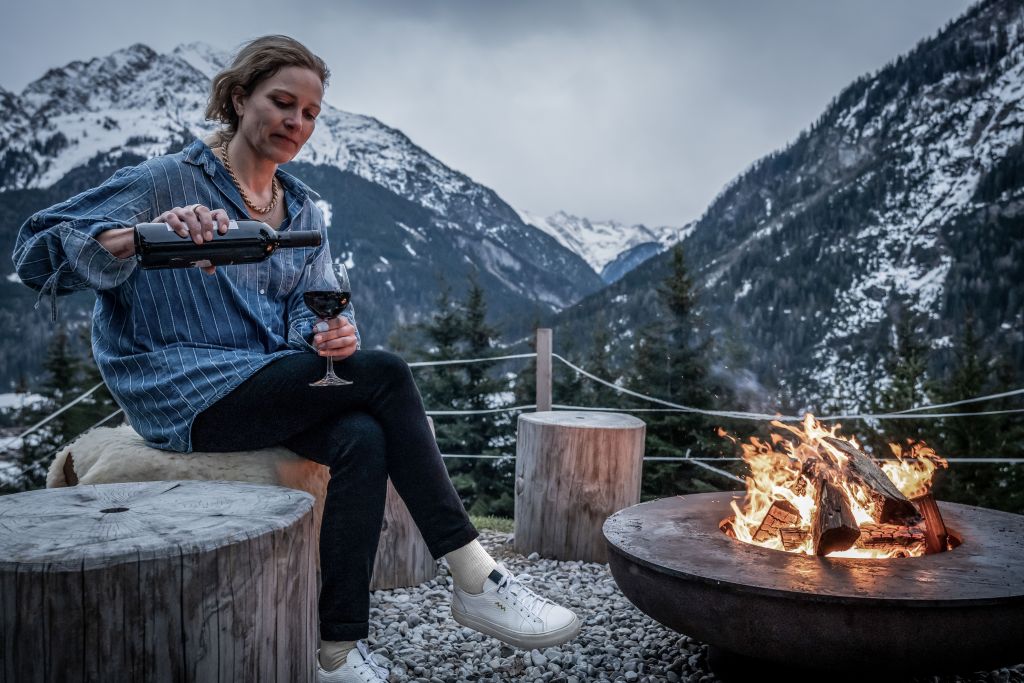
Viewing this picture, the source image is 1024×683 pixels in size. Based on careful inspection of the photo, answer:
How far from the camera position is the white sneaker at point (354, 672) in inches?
77.0

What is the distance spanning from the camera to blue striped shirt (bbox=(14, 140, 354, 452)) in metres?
1.93

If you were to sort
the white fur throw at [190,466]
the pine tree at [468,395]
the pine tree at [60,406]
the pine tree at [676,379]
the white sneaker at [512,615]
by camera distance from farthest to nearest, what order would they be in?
the pine tree at [60,406], the pine tree at [468,395], the pine tree at [676,379], the white sneaker at [512,615], the white fur throw at [190,466]

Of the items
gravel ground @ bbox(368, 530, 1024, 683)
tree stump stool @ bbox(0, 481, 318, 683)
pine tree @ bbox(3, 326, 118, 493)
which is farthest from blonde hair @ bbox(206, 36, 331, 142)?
pine tree @ bbox(3, 326, 118, 493)

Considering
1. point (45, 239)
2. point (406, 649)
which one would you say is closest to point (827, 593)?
point (406, 649)

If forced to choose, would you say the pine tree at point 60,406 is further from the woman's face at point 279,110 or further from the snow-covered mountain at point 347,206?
the snow-covered mountain at point 347,206

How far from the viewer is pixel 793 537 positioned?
94.7 inches

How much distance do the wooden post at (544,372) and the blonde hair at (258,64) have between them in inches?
129

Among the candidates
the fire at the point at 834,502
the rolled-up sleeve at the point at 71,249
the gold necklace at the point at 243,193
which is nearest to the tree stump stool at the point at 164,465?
the rolled-up sleeve at the point at 71,249

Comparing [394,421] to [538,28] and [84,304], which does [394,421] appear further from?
[84,304]

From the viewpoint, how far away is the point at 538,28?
18047 mm

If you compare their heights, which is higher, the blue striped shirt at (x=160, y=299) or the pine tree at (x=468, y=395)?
the blue striped shirt at (x=160, y=299)

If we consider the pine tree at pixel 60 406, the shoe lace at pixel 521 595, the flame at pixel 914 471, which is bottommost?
the pine tree at pixel 60 406

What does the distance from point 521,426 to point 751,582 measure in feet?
7.91

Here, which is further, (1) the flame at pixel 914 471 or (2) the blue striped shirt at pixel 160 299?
(1) the flame at pixel 914 471
